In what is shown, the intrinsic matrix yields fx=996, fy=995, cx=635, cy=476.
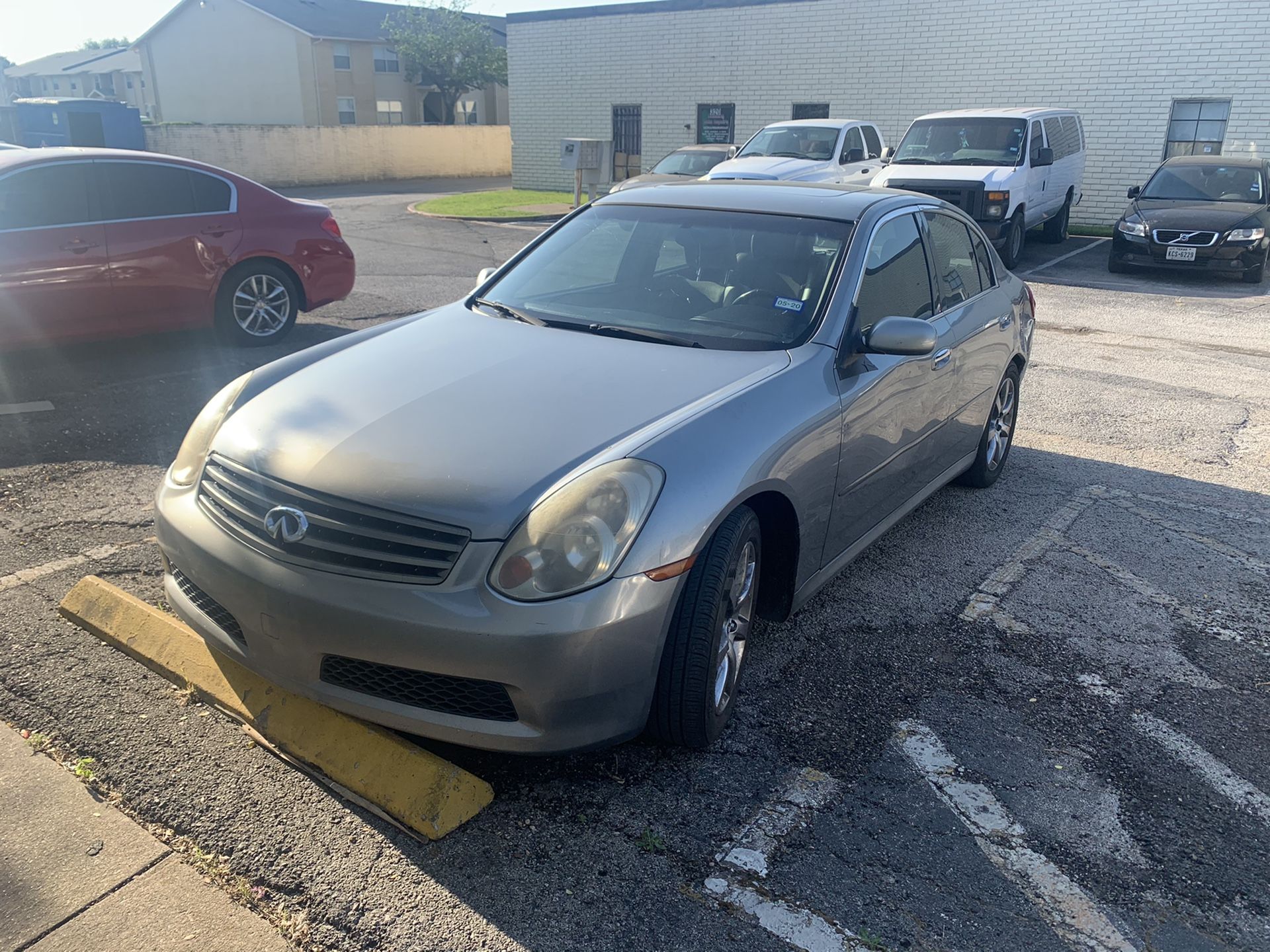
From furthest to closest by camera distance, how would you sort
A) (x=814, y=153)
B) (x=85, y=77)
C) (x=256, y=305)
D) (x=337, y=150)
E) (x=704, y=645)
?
1. (x=85, y=77)
2. (x=337, y=150)
3. (x=814, y=153)
4. (x=256, y=305)
5. (x=704, y=645)

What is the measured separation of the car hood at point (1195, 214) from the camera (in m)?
13.7

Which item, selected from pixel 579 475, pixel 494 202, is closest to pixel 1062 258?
pixel 494 202

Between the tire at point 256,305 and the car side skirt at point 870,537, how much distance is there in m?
5.59

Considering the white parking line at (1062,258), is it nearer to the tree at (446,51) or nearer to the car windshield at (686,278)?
the car windshield at (686,278)

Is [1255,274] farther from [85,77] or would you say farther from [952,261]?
[85,77]

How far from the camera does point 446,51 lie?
4516cm

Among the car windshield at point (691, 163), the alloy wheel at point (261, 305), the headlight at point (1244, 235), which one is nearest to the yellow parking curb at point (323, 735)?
the alloy wheel at point (261, 305)

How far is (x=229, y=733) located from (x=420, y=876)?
92cm

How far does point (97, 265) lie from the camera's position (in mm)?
6895

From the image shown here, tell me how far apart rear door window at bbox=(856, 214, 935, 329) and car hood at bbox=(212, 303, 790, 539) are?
63cm

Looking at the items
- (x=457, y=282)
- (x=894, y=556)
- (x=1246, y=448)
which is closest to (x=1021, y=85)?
(x=457, y=282)

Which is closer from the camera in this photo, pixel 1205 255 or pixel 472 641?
pixel 472 641

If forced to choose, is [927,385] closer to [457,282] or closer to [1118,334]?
[1118,334]

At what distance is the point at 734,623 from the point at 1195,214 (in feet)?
45.1
